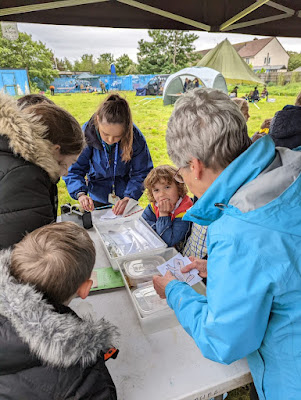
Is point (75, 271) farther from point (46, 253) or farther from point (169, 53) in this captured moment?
point (169, 53)

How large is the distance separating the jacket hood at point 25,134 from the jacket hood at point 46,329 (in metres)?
0.53

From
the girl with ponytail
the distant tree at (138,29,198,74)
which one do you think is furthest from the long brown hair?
the distant tree at (138,29,198,74)

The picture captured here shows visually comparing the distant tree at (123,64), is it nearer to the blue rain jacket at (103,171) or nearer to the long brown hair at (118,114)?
the blue rain jacket at (103,171)

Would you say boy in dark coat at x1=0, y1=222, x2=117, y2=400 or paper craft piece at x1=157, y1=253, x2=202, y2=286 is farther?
paper craft piece at x1=157, y1=253, x2=202, y2=286

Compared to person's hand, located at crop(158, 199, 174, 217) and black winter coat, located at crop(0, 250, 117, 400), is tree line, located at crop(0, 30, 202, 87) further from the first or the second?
black winter coat, located at crop(0, 250, 117, 400)

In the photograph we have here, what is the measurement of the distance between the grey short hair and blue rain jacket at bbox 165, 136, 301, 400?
0.08 metres

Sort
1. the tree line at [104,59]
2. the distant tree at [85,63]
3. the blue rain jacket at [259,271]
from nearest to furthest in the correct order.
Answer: the blue rain jacket at [259,271]
the tree line at [104,59]
the distant tree at [85,63]

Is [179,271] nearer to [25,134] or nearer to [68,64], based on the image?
[25,134]

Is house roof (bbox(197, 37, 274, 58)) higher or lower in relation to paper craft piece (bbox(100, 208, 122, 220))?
higher

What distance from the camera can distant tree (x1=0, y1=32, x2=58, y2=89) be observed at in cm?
848

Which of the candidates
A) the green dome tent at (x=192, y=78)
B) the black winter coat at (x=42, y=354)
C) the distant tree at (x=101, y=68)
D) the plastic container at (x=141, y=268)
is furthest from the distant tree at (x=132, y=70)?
the black winter coat at (x=42, y=354)

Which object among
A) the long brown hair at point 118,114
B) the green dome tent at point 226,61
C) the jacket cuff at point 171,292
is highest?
the green dome tent at point 226,61

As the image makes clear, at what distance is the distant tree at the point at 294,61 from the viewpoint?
38.7 ft

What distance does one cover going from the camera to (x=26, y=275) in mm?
876
